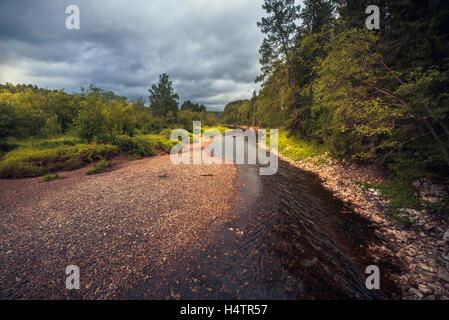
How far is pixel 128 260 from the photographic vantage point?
14.1 feet

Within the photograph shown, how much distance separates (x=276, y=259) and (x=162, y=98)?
46.9 metres

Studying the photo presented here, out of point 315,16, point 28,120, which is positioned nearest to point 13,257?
point 28,120

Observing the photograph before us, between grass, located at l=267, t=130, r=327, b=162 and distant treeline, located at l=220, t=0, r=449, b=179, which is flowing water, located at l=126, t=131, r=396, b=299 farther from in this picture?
grass, located at l=267, t=130, r=327, b=162

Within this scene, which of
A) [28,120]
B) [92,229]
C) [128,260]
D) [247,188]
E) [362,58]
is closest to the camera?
[128,260]

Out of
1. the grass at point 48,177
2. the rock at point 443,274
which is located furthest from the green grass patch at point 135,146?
the rock at point 443,274

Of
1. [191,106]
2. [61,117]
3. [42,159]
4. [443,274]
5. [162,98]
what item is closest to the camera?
[443,274]

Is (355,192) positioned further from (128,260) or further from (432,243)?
(128,260)

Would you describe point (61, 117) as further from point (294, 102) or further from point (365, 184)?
point (365, 184)

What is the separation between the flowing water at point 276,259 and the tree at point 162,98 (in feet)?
138

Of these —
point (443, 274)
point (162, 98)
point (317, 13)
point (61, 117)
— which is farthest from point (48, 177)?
point (162, 98)

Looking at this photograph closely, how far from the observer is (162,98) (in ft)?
138

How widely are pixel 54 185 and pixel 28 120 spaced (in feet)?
30.6

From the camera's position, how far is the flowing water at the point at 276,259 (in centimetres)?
369

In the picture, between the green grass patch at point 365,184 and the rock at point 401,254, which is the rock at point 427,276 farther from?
the green grass patch at point 365,184
